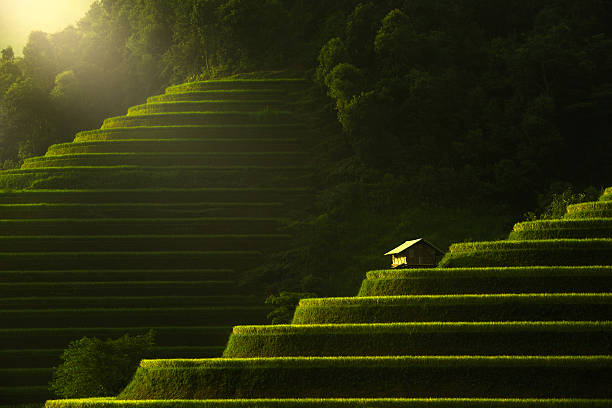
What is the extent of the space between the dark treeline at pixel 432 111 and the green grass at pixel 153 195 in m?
3.13

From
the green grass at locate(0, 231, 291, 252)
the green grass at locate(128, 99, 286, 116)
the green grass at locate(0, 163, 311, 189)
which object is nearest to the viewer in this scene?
the green grass at locate(0, 231, 291, 252)

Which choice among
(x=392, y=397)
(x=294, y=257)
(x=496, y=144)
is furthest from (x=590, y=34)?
(x=392, y=397)

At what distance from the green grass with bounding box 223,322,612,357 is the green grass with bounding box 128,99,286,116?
122ft

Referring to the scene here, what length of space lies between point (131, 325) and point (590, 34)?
37.0m

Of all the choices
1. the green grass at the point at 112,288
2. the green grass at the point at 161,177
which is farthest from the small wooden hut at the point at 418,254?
the green grass at the point at 161,177

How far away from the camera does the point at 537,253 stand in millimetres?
34719

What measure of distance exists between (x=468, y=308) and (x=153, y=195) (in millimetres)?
31825

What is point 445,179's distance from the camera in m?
58.6

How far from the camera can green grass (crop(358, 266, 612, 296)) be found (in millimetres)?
32719

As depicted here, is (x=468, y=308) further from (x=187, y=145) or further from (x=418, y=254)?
(x=187, y=145)

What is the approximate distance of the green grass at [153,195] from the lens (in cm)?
5994

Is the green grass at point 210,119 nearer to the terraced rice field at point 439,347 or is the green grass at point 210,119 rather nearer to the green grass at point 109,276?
the green grass at point 109,276

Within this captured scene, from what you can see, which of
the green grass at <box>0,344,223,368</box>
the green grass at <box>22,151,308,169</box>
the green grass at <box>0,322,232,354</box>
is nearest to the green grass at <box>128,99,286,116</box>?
the green grass at <box>22,151,308,169</box>

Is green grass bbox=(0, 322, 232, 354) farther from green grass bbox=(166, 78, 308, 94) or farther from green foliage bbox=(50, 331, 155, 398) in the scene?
green grass bbox=(166, 78, 308, 94)
